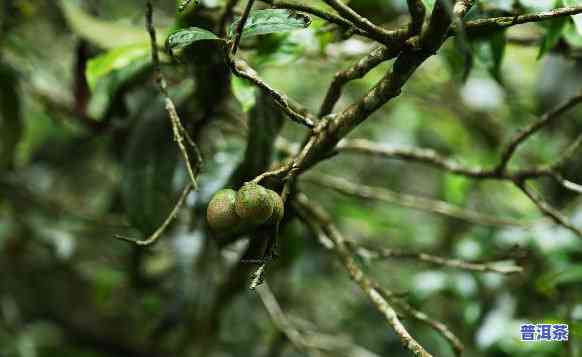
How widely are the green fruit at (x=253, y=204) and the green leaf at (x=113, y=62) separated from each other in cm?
48

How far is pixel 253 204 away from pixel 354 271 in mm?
324

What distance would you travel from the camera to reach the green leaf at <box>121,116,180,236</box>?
1038 mm

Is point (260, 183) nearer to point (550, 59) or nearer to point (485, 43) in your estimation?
point (485, 43)

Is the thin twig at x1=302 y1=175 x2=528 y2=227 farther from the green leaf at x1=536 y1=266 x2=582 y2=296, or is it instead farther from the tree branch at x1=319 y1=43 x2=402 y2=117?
the tree branch at x1=319 y1=43 x2=402 y2=117

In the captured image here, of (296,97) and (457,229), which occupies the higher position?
(296,97)

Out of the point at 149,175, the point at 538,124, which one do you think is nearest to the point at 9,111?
the point at 149,175

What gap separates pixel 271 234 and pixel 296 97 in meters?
1.59

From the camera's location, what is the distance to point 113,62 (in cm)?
98

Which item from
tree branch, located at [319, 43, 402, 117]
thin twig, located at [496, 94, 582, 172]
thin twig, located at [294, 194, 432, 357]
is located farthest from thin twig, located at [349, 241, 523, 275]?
tree branch, located at [319, 43, 402, 117]

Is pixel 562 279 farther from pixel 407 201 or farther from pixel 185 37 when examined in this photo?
pixel 185 37

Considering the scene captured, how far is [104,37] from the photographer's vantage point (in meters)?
1.20

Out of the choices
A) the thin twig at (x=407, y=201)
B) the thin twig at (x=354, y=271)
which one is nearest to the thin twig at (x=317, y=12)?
the thin twig at (x=354, y=271)

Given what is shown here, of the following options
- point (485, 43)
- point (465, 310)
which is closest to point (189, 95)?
point (485, 43)

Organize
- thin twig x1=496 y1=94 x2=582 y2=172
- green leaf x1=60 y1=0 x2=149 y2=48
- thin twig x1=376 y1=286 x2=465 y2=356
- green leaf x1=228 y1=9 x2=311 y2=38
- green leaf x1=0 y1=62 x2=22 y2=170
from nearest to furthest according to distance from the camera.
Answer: green leaf x1=228 y1=9 x2=311 y2=38, thin twig x1=376 y1=286 x2=465 y2=356, thin twig x1=496 y1=94 x2=582 y2=172, green leaf x1=60 y1=0 x2=149 y2=48, green leaf x1=0 y1=62 x2=22 y2=170
